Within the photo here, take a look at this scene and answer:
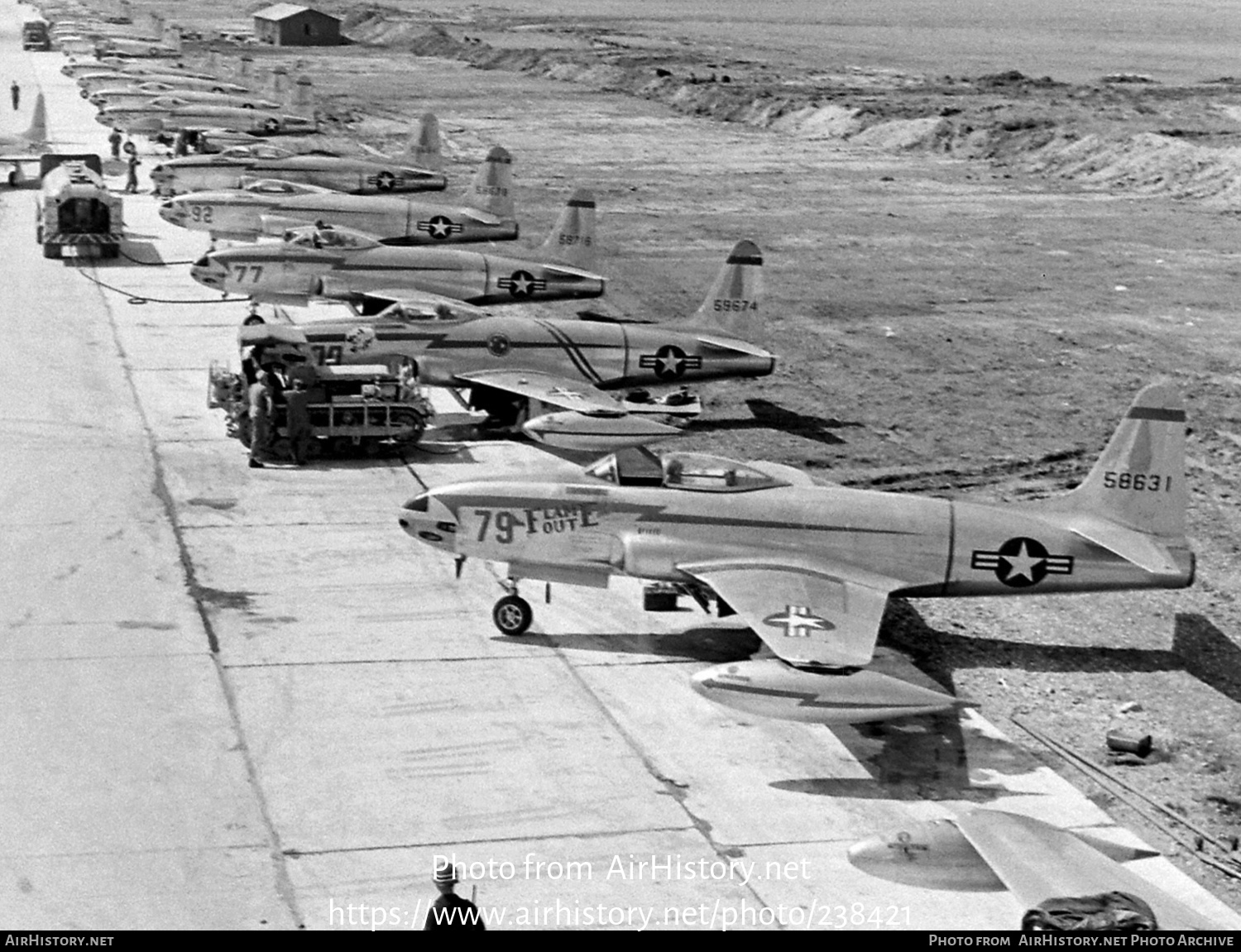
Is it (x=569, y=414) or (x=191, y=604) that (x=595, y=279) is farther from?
(x=191, y=604)

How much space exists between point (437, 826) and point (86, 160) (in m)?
37.7

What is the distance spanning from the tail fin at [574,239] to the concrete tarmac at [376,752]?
516 inches

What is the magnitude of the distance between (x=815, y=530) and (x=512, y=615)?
3471mm

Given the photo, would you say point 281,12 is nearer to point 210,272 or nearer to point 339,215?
point 339,215

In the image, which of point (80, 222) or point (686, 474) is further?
point (80, 222)

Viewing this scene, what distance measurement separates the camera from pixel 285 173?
48.9m

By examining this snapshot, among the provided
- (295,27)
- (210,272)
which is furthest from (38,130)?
(295,27)

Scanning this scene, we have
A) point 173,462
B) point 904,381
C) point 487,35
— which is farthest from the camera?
point 487,35

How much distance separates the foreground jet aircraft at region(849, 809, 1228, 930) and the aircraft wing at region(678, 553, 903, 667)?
282cm

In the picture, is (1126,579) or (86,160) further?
(86,160)

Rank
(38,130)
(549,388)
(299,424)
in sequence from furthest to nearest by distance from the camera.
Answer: (38,130) → (549,388) → (299,424)

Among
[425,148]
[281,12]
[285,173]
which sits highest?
[281,12]

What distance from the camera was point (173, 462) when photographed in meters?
26.3

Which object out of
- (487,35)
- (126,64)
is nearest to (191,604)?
(126,64)
